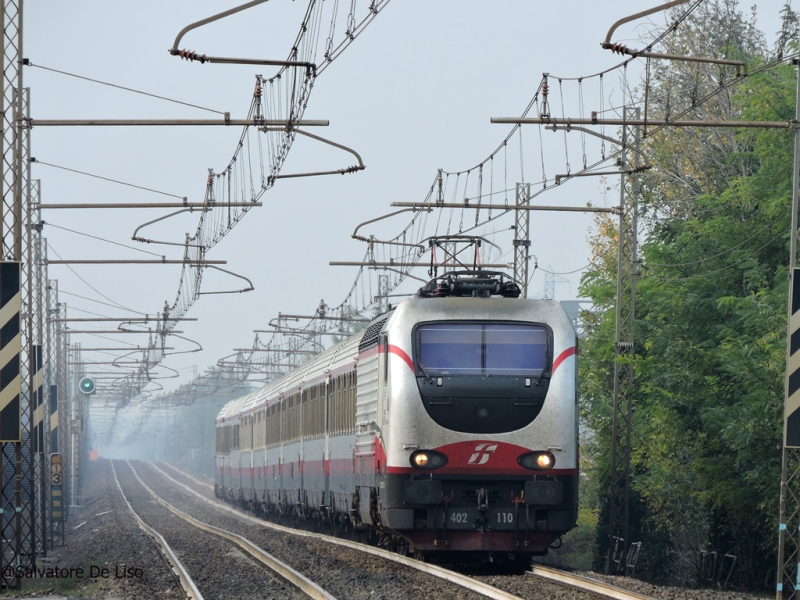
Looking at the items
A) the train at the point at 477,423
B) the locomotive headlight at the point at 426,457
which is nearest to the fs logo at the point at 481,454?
the train at the point at 477,423

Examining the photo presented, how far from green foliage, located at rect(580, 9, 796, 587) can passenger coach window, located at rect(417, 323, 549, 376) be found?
29.7ft

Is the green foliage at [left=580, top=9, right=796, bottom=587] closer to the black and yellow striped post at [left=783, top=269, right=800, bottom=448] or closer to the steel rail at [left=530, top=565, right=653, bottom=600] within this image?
the steel rail at [left=530, top=565, right=653, bottom=600]

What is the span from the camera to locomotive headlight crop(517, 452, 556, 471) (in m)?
16.3

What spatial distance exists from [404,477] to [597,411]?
833 inches

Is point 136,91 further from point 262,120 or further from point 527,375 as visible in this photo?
point 527,375

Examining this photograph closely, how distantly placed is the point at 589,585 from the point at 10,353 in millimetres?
7482

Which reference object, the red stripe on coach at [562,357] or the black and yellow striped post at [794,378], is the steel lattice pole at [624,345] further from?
the black and yellow striped post at [794,378]

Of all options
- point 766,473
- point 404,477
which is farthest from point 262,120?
point 766,473

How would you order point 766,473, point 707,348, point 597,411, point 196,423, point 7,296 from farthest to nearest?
point 196,423 < point 597,411 < point 707,348 < point 766,473 < point 7,296

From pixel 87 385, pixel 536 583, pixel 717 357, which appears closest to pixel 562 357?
pixel 536 583

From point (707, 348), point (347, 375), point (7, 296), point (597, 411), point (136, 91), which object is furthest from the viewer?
point (597, 411)

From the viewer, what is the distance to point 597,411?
120 feet

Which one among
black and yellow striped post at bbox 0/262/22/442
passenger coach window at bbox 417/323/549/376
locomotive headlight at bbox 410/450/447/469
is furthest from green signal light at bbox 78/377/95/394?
locomotive headlight at bbox 410/450/447/469

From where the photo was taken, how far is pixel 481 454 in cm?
1617
